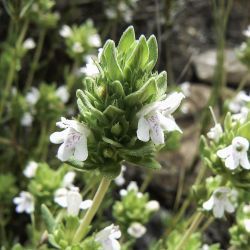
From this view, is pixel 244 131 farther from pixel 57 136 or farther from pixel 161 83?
pixel 57 136

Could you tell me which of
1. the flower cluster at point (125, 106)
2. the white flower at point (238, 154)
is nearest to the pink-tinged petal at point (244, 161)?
the white flower at point (238, 154)

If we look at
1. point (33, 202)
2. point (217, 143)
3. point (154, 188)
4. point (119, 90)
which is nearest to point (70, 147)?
point (119, 90)

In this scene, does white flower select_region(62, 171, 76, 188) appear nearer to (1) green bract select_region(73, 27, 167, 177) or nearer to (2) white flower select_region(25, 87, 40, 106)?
(1) green bract select_region(73, 27, 167, 177)

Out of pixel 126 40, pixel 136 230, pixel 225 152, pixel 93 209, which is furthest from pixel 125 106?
pixel 136 230

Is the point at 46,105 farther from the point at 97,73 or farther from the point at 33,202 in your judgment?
the point at 97,73

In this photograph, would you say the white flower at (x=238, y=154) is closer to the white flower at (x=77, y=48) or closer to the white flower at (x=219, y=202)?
the white flower at (x=219, y=202)

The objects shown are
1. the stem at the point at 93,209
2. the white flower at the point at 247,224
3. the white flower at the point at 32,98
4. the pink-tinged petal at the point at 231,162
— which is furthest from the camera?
the white flower at the point at 32,98

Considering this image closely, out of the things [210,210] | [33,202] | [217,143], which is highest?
[217,143]
